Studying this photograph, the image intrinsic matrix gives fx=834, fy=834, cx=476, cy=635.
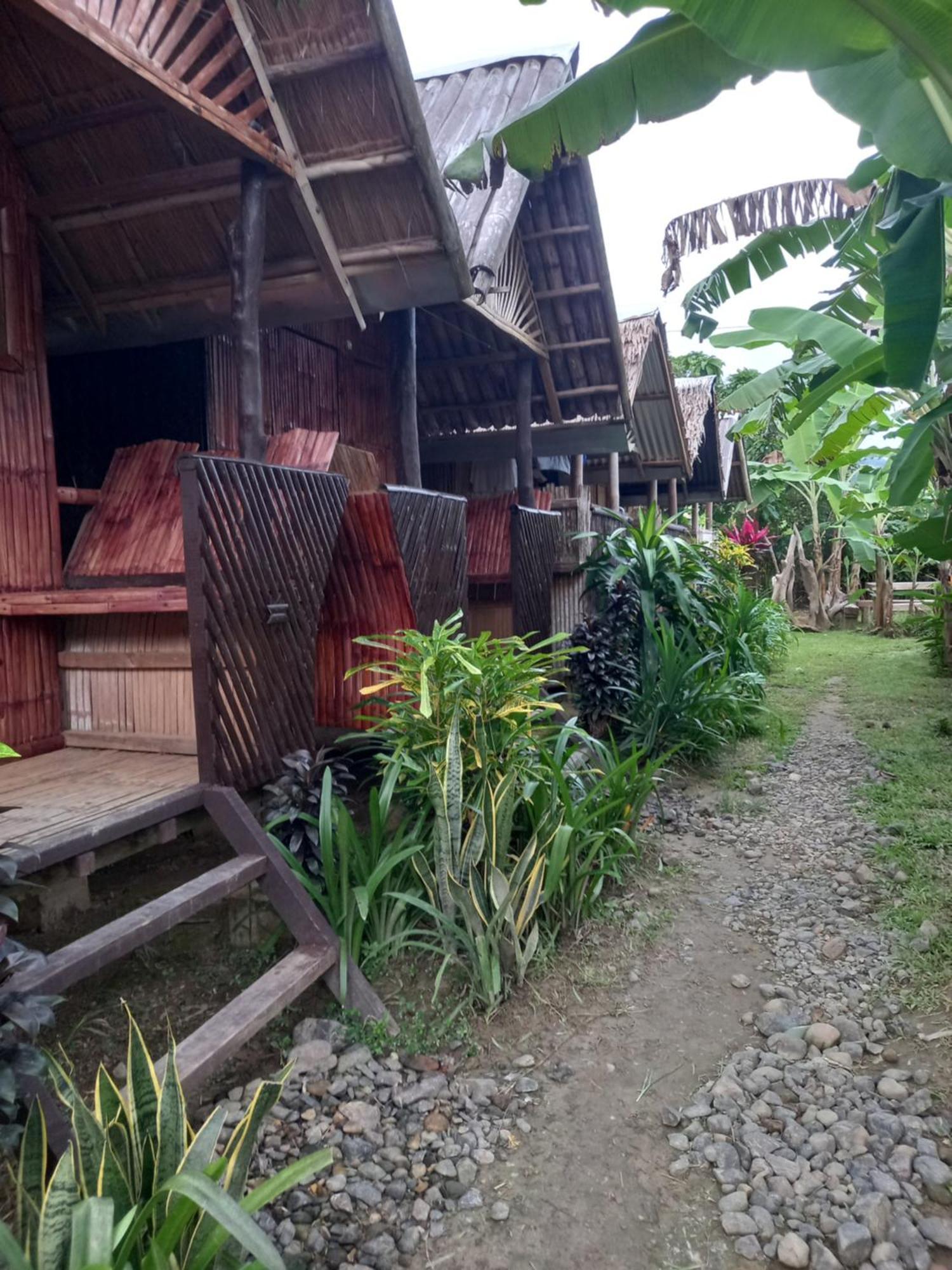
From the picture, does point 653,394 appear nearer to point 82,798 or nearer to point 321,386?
point 321,386

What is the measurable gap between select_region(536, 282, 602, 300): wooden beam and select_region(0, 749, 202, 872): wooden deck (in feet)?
14.9

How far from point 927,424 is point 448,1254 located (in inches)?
147

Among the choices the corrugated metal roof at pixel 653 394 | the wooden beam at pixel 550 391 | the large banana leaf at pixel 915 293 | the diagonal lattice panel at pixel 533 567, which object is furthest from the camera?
the corrugated metal roof at pixel 653 394

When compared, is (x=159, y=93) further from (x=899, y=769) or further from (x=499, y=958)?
(x=899, y=769)

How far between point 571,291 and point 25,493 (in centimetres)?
419

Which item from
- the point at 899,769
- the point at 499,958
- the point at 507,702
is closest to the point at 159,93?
the point at 507,702

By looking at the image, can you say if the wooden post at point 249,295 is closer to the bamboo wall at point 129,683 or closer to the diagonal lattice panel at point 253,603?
the diagonal lattice panel at point 253,603

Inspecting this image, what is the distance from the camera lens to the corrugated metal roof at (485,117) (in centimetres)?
499

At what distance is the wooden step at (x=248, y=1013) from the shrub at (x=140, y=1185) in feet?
1.09

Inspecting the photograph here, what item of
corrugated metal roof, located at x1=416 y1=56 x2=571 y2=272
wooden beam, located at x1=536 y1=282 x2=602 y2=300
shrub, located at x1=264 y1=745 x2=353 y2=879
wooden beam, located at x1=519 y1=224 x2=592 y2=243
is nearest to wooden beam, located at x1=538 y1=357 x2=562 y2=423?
wooden beam, located at x1=536 y1=282 x2=602 y2=300

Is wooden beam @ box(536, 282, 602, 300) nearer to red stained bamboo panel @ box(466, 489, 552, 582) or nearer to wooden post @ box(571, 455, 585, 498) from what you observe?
red stained bamboo panel @ box(466, 489, 552, 582)

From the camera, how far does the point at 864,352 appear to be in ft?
13.3

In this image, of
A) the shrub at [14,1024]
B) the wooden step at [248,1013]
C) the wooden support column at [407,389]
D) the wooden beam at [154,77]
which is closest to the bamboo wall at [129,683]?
the wooden step at [248,1013]

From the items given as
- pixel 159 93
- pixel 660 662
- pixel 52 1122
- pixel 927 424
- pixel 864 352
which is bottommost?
pixel 52 1122
